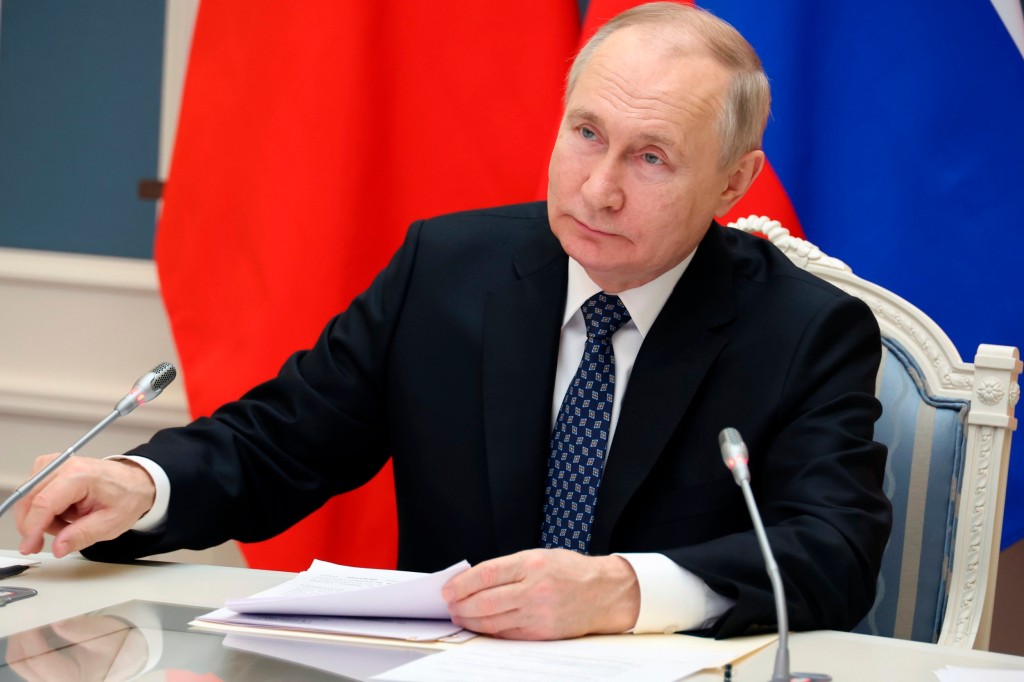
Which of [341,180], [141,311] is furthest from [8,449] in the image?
[341,180]

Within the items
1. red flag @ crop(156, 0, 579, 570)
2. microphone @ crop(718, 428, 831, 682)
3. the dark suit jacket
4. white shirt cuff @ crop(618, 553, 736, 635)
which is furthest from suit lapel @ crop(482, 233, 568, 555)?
red flag @ crop(156, 0, 579, 570)

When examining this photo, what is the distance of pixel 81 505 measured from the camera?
144 centimetres

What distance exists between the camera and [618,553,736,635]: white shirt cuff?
1.27 meters

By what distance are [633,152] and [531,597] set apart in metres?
0.70

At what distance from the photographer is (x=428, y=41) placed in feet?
8.14

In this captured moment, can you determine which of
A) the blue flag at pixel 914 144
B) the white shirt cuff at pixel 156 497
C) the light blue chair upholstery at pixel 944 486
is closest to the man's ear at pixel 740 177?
the light blue chair upholstery at pixel 944 486

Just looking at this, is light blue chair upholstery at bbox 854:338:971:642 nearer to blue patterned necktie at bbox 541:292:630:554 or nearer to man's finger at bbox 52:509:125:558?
blue patterned necktie at bbox 541:292:630:554

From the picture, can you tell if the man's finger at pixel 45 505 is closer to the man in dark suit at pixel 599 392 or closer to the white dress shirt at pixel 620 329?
the man in dark suit at pixel 599 392

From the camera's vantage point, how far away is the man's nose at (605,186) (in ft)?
5.23

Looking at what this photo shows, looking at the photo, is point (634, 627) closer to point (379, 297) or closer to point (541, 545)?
point (541, 545)

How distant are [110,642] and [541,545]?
0.67m

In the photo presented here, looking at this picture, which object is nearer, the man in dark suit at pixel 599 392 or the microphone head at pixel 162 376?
the microphone head at pixel 162 376

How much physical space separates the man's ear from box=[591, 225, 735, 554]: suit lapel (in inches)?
3.9

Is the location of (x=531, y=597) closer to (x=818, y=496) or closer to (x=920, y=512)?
(x=818, y=496)
